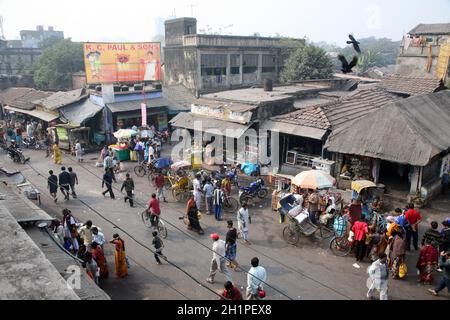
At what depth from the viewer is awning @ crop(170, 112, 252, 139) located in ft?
63.4

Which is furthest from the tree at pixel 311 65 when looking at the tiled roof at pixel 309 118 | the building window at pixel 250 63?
the tiled roof at pixel 309 118

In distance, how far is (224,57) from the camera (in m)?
38.2

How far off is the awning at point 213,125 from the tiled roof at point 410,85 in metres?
10.8

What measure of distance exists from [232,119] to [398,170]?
333 inches

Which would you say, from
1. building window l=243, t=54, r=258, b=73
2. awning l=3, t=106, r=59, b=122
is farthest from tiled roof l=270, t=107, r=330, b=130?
building window l=243, t=54, r=258, b=73

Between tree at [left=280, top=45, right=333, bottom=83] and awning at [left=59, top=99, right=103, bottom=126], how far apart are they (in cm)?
2027

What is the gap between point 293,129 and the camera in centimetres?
1809

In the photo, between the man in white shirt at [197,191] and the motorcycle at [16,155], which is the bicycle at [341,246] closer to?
the man in white shirt at [197,191]

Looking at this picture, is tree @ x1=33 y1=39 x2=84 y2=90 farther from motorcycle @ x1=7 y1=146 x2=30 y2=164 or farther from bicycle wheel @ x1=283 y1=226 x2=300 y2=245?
bicycle wheel @ x1=283 y1=226 x2=300 y2=245

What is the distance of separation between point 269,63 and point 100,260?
36.4 m

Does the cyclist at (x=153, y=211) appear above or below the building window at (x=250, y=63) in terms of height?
below

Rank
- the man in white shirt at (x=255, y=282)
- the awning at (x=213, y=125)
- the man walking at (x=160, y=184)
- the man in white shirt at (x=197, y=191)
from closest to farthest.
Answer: the man in white shirt at (x=255, y=282), the man in white shirt at (x=197, y=191), the man walking at (x=160, y=184), the awning at (x=213, y=125)

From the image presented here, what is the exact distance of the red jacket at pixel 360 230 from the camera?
35.2 ft
